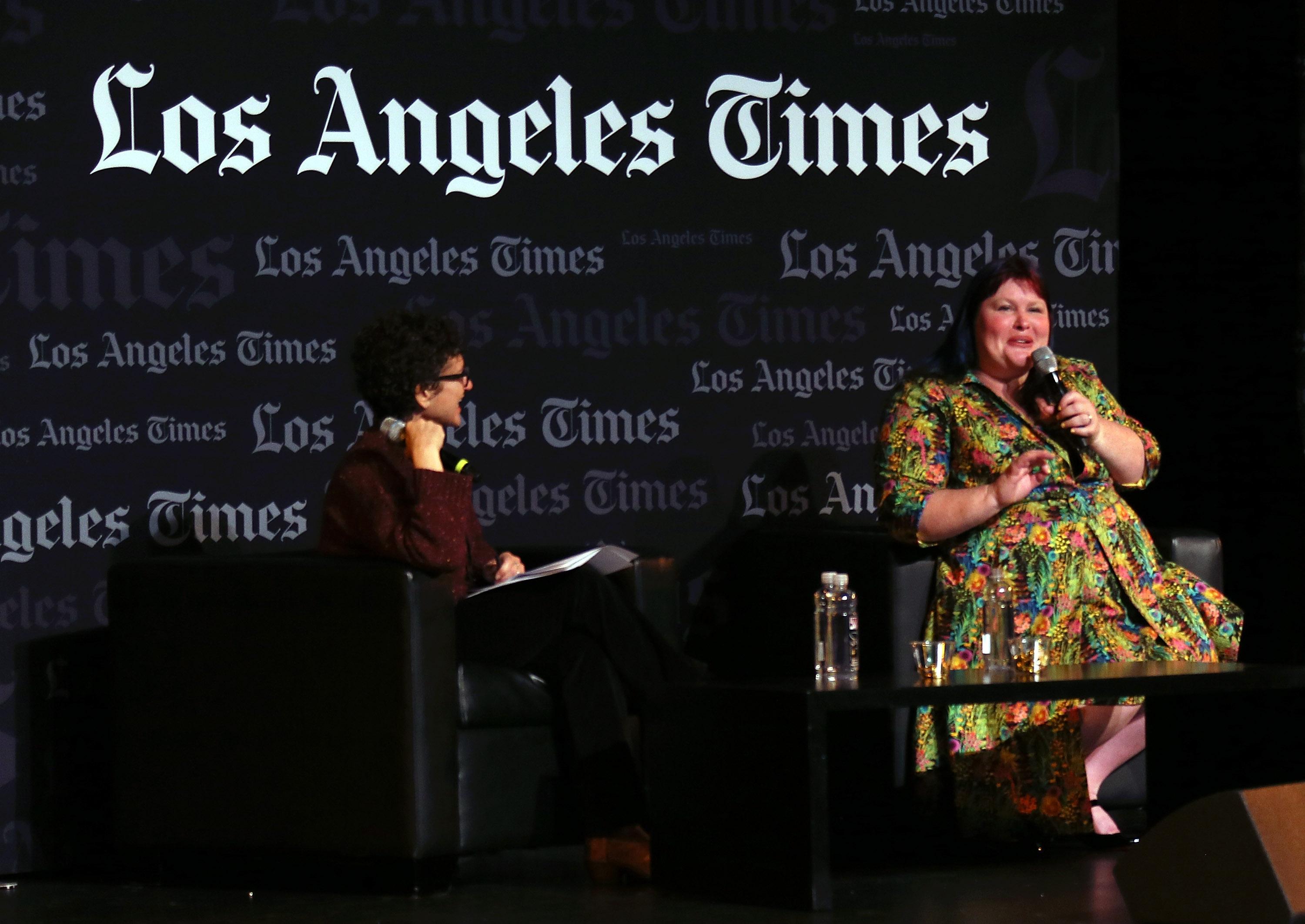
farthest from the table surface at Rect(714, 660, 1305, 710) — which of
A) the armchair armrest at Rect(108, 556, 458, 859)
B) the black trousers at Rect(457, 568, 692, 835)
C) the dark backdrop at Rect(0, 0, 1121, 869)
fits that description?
the dark backdrop at Rect(0, 0, 1121, 869)

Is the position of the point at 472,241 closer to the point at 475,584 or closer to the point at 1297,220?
the point at 475,584

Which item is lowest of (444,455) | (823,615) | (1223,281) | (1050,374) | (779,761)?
(779,761)

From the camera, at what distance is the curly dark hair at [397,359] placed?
4.29m

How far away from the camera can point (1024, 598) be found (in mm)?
4414

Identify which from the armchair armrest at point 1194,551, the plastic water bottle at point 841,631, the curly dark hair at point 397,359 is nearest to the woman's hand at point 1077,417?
the armchair armrest at point 1194,551

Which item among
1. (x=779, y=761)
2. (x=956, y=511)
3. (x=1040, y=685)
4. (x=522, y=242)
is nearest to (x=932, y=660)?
(x=1040, y=685)

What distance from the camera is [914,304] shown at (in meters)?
5.21

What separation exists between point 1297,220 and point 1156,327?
49 cm

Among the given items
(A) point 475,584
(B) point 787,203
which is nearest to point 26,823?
(A) point 475,584

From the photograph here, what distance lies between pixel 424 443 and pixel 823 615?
2.92 ft

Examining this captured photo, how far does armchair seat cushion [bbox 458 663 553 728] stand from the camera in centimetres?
403

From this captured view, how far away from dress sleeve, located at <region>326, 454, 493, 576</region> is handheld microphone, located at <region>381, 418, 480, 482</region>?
0.33 feet

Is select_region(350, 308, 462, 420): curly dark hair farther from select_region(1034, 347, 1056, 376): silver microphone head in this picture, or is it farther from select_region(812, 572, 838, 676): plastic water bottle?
select_region(1034, 347, 1056, 376): silver microphone head

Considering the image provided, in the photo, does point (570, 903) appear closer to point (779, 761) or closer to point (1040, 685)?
point (779, 761)
